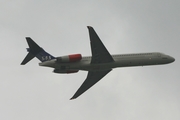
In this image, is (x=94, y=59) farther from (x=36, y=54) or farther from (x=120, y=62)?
(x=36, y=54)

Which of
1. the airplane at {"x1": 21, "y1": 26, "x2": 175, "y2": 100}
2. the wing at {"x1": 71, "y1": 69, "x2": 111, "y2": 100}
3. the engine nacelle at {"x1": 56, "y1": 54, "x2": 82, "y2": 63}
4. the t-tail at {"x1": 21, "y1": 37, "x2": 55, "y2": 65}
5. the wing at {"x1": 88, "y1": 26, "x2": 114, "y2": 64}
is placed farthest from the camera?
the wing at {"x1": 71, "y1": 69, "x2": 111, "y2": 100}

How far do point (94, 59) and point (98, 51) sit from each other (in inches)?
Answer: 56.3

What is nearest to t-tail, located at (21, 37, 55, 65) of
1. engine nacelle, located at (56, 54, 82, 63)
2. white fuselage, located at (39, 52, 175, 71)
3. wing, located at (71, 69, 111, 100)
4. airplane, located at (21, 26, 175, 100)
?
airplane, located at (21, 26, 175, 100)

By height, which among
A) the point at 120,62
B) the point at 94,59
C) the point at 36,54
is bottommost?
the point at 120,62

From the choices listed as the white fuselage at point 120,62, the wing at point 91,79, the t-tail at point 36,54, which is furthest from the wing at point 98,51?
the t-tail at point 36,54

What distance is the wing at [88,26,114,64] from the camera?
144 feet

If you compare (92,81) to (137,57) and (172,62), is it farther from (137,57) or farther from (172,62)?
(172,62)

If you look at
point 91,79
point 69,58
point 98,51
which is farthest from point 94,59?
point 91,79

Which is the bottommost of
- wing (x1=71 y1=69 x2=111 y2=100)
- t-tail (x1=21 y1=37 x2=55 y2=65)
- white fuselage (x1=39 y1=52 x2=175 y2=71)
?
wing (x1=71 y1=69 x2=111 y2=100)

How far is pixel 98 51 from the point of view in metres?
45.7

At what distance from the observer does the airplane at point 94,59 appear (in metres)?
45.0

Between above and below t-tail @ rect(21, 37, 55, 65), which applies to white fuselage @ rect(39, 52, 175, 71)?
below

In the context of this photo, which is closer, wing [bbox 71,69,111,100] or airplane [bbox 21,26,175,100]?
airplane [bbox 21,26,175,100]

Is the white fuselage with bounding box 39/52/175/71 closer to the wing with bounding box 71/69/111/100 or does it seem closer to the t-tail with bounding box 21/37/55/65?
the t-tail with bounding box 21/37/55/65
